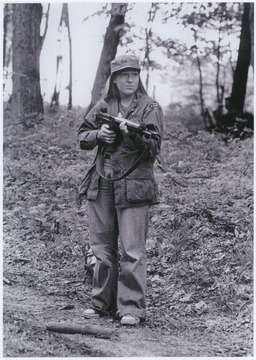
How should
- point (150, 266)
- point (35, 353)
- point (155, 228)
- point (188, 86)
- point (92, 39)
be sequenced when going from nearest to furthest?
point (35, 353)
point (150, 266)
point (155, 228)
point (92, 39)
point (188, 86)

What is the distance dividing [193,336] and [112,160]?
1604 millimetres

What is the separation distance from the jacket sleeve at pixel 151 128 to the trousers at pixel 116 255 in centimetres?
49

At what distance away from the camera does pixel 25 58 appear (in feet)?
37.3

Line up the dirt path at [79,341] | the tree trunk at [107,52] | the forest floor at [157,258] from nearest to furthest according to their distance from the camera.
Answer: the dirt path at [79,341] < the forest floor at [157,258] < the tree trunk at [107,52]

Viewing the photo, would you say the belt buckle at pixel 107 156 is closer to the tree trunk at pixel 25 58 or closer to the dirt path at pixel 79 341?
the dirt path at pixel 79 341

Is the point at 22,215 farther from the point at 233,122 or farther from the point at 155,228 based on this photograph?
the point at 233,122

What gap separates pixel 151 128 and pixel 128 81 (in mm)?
462

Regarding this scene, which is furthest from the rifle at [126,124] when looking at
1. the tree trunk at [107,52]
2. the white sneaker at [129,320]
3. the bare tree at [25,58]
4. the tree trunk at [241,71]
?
the tree trunk at [241,71]

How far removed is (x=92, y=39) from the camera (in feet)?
42.2

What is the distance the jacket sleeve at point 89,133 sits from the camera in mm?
4242

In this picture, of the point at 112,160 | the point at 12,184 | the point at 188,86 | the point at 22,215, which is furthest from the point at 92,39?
the point at 188,86

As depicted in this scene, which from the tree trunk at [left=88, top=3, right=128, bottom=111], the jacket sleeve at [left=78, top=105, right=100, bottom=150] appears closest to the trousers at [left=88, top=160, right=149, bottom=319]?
the jacket sleeve at [left=78, top=105, right=100, bottom=150]

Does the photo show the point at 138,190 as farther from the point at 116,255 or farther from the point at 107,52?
the point at 107,52

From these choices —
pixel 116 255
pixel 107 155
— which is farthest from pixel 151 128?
pixel 116 255
